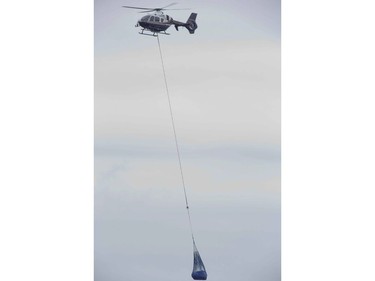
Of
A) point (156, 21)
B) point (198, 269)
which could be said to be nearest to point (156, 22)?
point (156, 21)

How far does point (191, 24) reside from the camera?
419 centimetres

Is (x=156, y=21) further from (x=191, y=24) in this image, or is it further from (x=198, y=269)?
(x=198, y=269)

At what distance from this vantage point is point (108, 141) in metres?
4.23

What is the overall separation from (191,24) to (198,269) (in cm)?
161

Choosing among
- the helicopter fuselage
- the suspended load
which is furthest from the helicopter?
the suspended load

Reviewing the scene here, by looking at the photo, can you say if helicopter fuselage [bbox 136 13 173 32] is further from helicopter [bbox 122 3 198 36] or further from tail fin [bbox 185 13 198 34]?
tail fin [bbox 185 13 198 34]

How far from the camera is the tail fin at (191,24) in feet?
13.7

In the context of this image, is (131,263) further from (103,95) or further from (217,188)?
(103,95)

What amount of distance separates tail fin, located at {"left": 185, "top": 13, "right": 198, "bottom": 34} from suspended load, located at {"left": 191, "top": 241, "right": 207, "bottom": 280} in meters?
1.43

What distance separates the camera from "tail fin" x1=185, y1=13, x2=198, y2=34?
13.7 feet

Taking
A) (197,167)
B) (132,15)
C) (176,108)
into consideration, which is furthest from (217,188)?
(132,15)

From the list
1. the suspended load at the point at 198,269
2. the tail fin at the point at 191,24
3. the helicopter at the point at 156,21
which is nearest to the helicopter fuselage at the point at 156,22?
the helicopter at the point at 156,21

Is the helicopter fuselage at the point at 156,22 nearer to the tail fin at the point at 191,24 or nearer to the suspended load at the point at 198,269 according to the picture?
the tail fin at the point at 191,24

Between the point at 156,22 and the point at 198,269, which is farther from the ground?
the point at 156,22
